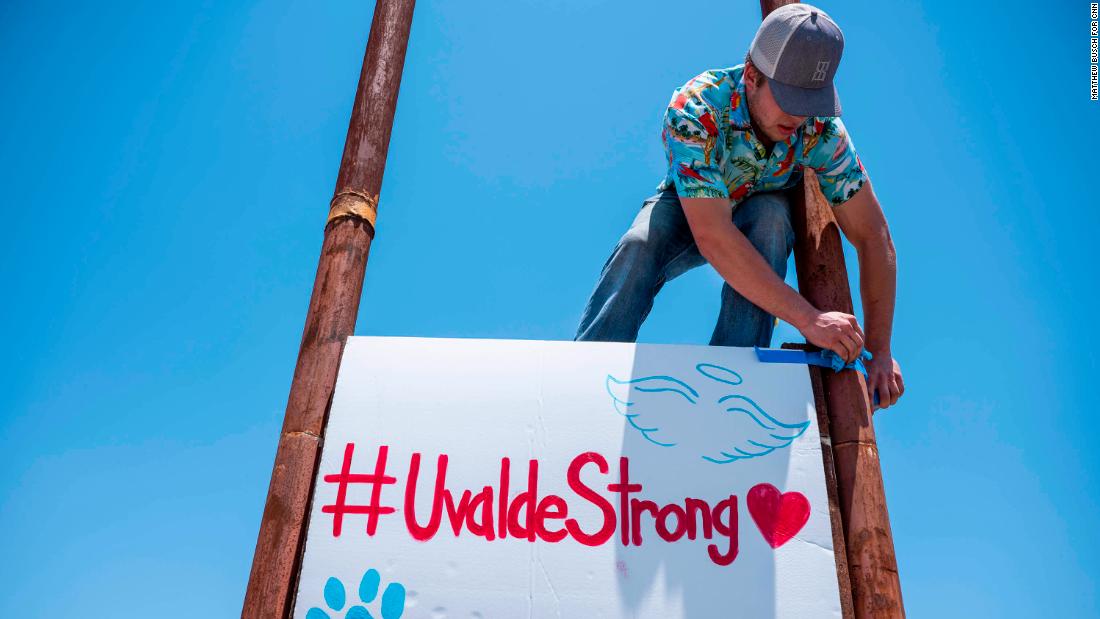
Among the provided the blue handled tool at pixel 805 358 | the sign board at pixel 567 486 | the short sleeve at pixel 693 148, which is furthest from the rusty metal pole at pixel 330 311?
the blue handled tool at pixel 805 358

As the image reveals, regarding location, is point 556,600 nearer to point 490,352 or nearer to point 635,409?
point 635,409

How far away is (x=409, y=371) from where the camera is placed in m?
2.29

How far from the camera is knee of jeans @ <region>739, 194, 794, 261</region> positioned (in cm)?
249

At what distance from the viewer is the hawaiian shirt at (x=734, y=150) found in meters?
2.33

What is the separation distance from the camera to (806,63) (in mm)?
2314

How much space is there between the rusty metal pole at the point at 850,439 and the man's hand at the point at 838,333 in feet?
0.25

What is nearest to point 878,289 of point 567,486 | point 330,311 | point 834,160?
point 834,160

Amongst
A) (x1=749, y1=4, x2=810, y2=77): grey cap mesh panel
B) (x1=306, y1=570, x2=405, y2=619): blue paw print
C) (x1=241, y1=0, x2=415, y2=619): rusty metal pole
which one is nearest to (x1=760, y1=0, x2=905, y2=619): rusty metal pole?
(x1=749, y1=4, x2=810, y2=77): grey cap mesh panel

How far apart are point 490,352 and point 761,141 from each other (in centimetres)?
107

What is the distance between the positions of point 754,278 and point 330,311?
4.17 ft

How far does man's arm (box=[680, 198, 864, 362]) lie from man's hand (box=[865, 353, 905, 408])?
5.4 inches

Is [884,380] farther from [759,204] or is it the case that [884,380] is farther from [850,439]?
[759,204]

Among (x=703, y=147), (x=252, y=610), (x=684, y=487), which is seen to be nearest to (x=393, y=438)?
(x=252, y=610)

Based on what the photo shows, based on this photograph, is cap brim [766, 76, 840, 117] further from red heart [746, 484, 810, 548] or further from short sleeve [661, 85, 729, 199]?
red heart [746, 484, 810, 548]
